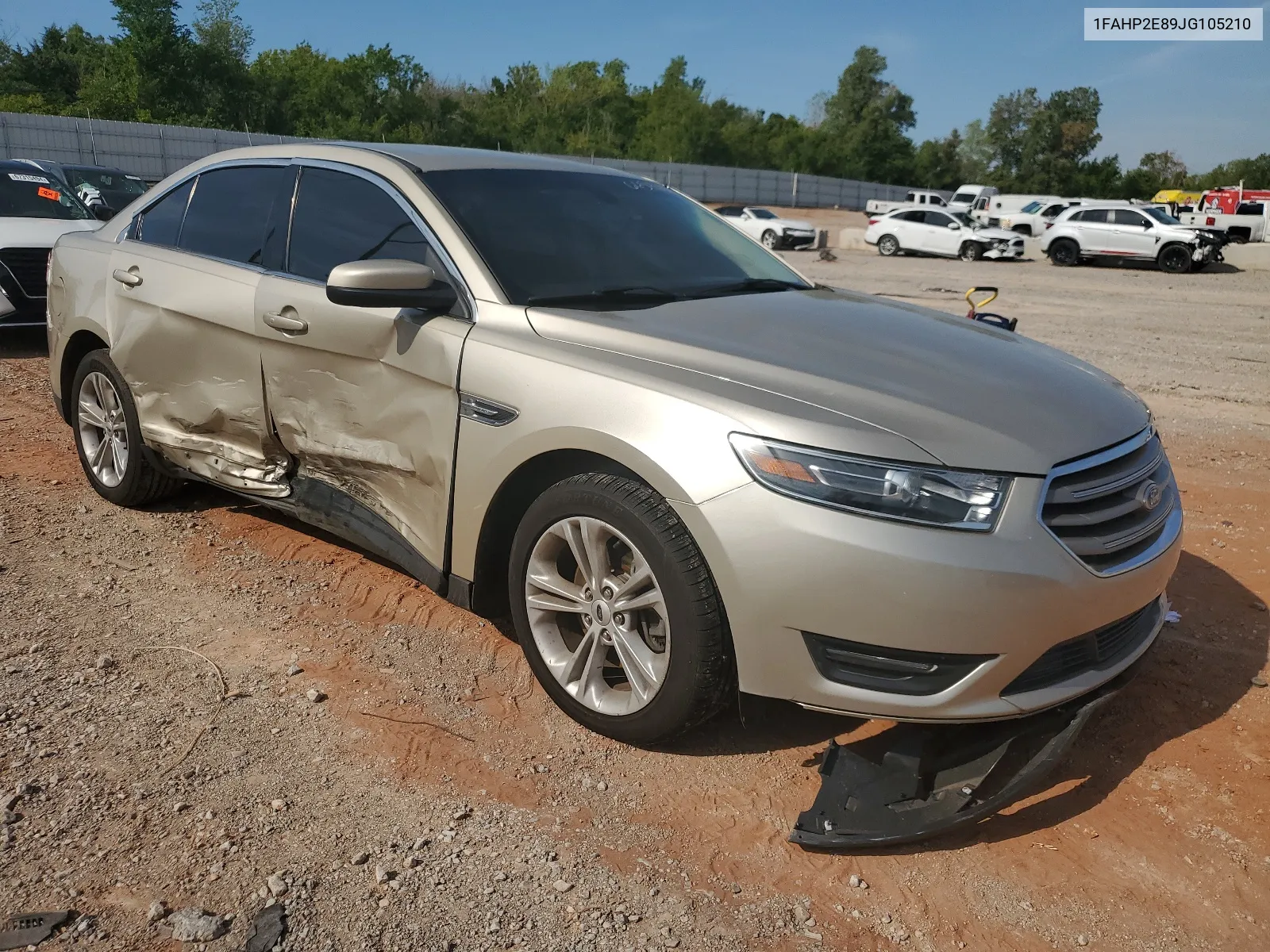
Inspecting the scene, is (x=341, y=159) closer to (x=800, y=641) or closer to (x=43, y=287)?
(x=800, y=641)

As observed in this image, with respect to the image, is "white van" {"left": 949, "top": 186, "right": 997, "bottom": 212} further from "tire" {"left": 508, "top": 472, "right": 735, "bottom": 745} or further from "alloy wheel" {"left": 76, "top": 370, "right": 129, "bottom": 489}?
"tire" {"left": 508, "top": 472, "right": 735, "bottom": 745}

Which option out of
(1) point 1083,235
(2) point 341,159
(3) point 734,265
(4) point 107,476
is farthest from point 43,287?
(1) point 1083,235

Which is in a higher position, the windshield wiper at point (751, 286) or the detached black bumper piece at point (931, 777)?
the windshield wiper at point (751, 286)

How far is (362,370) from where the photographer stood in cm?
354

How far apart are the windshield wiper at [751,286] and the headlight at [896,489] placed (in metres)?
1.30

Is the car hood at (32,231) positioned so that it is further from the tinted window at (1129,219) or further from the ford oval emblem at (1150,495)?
the tinted window at (1129,219)

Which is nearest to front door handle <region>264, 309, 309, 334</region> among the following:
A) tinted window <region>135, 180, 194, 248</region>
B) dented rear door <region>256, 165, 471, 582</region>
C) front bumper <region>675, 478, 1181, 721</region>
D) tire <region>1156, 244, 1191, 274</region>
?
dented rear door <region>256, 165, 471, 582</region>

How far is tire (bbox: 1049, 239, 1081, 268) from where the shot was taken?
26.8m

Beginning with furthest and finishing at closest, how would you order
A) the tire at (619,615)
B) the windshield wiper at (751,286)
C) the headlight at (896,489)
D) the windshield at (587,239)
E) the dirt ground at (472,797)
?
the windshield wiper at (751,286)
the windshield at (587,239)
the tire at (619,615)
the headlight at (896,489)
the dirt ground at (472,797)

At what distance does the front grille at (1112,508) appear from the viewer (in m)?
2.57

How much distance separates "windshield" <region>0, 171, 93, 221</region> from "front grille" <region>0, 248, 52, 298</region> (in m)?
0.94

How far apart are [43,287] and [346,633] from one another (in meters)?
7.50

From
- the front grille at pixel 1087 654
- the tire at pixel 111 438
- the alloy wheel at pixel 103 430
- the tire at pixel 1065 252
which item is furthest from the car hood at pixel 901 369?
the tire at pixel 1065 252

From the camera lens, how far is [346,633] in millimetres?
3820
